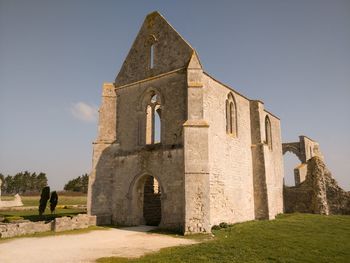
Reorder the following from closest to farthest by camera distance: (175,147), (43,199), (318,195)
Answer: (175,147)
(318,195)
(43,199)

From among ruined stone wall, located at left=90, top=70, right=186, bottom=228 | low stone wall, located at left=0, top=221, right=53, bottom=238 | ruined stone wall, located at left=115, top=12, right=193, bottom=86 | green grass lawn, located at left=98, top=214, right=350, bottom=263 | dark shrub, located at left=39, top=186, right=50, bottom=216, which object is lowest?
green grass lawn, located at left=98, top=214, right=350, bottom=263

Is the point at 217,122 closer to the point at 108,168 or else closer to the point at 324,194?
the point at 108,168

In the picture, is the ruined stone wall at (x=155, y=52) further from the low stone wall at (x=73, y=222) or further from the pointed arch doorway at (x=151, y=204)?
the low stone wall at (x=73, y=222)

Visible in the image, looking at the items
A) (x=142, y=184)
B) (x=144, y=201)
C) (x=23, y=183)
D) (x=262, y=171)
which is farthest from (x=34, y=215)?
(x=23, y=183)

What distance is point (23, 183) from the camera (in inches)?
3981

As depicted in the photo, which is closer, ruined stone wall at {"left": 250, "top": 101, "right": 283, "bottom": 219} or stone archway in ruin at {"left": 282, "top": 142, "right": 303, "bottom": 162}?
ruined stone wall at {"left": 250, "top": 101, "right": 283, "bottom": 219}

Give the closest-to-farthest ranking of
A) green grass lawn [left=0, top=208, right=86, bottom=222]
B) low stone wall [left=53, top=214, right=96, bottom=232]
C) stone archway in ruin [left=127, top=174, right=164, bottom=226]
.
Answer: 1. low stone wall [left=53, top=214, right=96, bottom=232]
2. stone archway in ruin [left=127, top=174, right=164, bottom=226]
3. green grass lawn [left=0, top=208, right=86, bottom=222]

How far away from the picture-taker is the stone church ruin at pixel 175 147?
13633 mm

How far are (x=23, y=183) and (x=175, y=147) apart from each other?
10330cm

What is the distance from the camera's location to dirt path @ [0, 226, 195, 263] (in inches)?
328

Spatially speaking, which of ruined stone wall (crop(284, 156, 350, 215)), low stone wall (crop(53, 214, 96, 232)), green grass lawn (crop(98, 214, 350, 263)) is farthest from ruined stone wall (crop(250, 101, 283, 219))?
low stone wall (crop(53, 214, 96, 232))

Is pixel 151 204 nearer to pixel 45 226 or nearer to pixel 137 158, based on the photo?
pixel 137 158

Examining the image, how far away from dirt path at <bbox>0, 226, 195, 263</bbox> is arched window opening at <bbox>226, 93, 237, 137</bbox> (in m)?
7.78

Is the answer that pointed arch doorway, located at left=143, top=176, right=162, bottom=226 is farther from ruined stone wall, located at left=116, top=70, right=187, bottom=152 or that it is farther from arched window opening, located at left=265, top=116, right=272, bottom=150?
arched window opening, located at left=265, top=116, right=272, bottom=150
